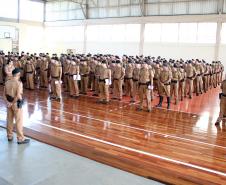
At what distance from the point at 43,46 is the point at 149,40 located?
40.9 ft

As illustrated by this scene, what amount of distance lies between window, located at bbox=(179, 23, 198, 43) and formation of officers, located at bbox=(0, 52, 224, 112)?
5.09m

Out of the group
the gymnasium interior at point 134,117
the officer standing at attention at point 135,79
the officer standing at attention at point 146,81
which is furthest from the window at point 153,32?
the officer standing at attention at point 146,81

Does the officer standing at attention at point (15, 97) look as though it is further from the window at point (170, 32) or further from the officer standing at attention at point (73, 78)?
the window at point (170, 32)

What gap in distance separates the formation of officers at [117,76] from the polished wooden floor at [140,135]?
801 millimetres

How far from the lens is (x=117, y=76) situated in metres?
12.2

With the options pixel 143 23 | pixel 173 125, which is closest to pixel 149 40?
pixel 143 23

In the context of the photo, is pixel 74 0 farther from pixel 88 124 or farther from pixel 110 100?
pixel 88 124

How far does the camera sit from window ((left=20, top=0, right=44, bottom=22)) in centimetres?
2825

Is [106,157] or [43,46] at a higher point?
[43,46]

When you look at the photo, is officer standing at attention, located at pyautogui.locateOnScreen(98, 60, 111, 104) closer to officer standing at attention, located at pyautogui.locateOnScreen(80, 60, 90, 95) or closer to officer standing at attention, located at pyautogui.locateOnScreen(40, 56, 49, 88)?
officer standing at attention, located at pyautogui.locateOnScreen(80, 60, 90, 95)

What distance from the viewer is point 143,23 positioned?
23031 mm

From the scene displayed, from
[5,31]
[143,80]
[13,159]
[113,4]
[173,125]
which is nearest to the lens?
[13,159]

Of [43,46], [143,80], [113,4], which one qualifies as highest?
[113,4]

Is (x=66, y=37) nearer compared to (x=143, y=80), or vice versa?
(x=143, y=80)
